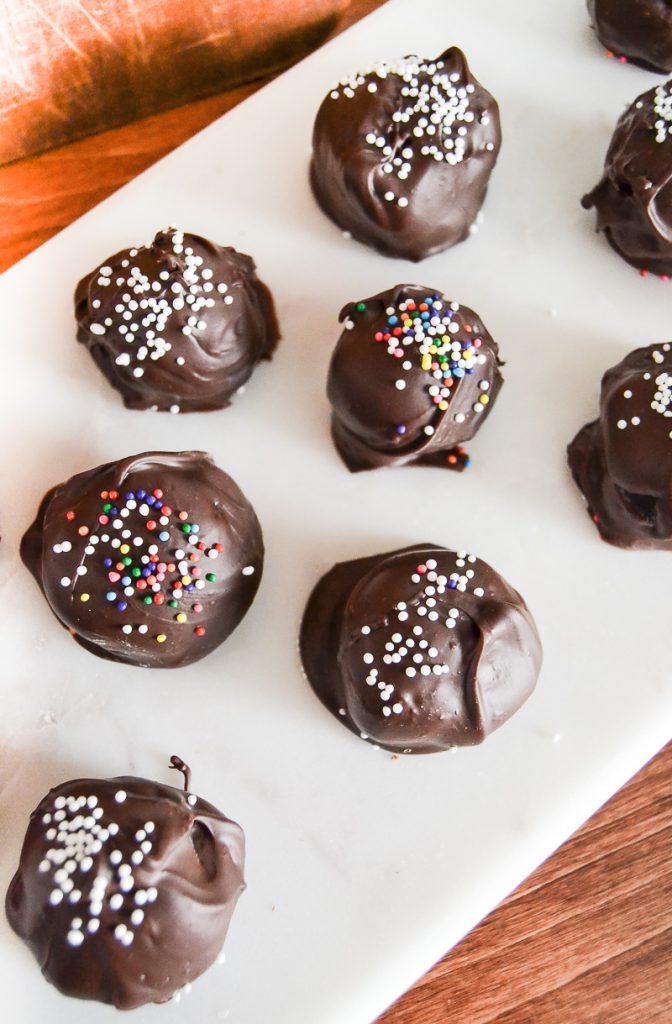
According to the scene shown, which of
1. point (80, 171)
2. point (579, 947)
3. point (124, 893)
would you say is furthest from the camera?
point (80, 171)

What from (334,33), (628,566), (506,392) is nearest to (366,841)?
(628,566)

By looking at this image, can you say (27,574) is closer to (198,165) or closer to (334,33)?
(198,165)

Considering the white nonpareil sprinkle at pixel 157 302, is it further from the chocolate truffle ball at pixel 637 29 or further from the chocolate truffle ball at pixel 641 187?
the chocolate truffle ball at pixel 637 29

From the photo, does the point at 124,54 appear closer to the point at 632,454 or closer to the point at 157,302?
the point at 157,302

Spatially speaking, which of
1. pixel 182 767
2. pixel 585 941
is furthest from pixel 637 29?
pixel 585 941

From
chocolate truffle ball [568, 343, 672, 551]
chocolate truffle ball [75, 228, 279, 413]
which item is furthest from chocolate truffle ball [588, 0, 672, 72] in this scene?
chocolate truffle ball [75, 228, 279, 413]

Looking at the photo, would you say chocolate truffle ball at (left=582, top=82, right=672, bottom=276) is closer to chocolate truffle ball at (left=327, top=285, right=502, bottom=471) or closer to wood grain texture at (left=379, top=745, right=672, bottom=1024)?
chocolate truffle ball at (left=327, top=285, right=502, bottom=471)
